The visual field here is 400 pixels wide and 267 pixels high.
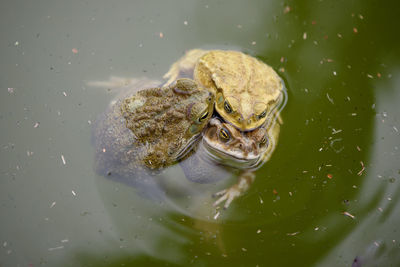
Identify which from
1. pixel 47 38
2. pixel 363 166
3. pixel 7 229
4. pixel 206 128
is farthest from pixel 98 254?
pixel 363 166

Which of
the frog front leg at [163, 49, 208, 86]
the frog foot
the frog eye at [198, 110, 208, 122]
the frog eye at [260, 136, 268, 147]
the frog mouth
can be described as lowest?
the frog foot

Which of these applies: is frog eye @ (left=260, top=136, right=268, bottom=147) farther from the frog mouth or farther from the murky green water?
the murky green water

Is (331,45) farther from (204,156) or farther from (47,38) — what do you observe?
(47,38)

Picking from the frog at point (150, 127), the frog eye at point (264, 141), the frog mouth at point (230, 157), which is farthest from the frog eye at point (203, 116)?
the frog eye at point (264, 141)

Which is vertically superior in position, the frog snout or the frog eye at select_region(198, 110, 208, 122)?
the frog eye at select_region(198, 110, 208, 122)

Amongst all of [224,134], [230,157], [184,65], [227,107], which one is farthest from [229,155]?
[184,65]

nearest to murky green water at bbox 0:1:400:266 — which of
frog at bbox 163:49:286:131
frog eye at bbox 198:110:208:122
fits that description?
frog at bbox 163:49:286:131

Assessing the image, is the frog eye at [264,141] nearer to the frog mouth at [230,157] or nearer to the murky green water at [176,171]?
the frog mouth at [230,157]
